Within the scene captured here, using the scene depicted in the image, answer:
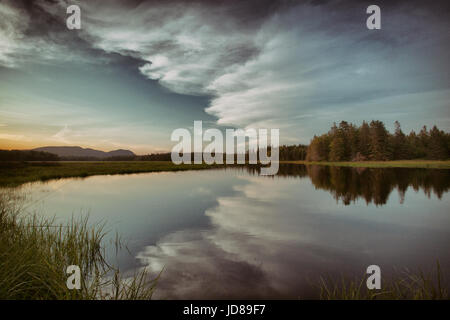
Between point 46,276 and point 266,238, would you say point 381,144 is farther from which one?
point 46,276

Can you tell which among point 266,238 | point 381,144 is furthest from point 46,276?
point 381,144

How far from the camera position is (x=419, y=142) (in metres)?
82.3

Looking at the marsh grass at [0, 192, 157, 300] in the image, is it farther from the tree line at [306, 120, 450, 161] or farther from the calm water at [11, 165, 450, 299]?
the tree line at [306, 120, 450, 161]

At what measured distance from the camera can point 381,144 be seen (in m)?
70.5

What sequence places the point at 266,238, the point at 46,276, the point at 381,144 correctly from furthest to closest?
the point at 381,144 → the point at 266,238 → the point at 46,276

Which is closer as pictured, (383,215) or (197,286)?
(197,286)

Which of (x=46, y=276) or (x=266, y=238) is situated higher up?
(x=46, y=276)

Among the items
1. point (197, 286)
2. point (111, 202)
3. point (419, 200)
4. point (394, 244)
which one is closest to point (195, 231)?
point (197, 286)

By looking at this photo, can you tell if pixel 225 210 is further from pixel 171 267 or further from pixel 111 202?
pixel 111 202

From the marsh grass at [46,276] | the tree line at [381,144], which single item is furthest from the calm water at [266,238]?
the tree line at [381,144]

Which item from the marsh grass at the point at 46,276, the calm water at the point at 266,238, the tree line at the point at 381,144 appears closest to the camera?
the marsh grass at the point at 46,276

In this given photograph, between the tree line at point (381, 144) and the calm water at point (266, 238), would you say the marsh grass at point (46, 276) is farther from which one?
the tree line at point (381, 144)

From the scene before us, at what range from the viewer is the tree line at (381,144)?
68.2m

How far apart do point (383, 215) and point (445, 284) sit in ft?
32.5
